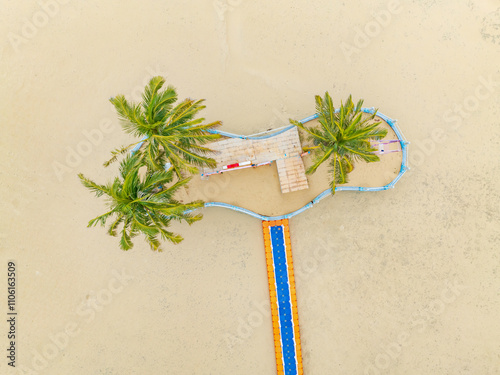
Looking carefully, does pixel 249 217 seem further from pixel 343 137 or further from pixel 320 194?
pixel 343 137

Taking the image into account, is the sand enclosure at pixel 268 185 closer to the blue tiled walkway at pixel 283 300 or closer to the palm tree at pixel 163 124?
the blue tiled walkway at pixel 283 300

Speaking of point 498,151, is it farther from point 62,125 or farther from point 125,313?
point 62,125

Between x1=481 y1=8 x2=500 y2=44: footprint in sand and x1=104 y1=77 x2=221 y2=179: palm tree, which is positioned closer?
x1=104 y1=77 x2=221 y2=179: palm tree

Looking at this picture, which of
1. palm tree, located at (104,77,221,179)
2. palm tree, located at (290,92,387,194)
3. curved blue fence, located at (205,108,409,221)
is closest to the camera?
palm tree, located at (104,77,221,179)

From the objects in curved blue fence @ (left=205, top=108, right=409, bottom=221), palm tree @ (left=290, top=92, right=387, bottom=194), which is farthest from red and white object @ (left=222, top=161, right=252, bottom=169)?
palm tree @ (left=290, top=92, right=387, bottom=194)

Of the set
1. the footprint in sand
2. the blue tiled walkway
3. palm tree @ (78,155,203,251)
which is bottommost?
the blue tiled walkway

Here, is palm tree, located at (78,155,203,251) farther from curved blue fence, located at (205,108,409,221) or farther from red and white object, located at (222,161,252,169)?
curved blue fence, located at (205,108,409,221)

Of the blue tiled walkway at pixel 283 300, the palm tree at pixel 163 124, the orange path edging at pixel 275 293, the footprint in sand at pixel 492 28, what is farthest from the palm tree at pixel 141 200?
the footprint in sand at pixel 492 28

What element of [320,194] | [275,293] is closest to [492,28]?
[320,194]
